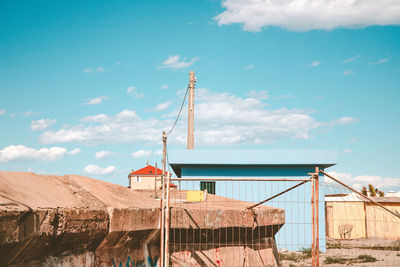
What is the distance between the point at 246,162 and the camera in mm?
18391

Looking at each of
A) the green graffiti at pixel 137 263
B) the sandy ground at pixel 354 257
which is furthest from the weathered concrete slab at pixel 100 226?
the sandy ground at pixel 354 257

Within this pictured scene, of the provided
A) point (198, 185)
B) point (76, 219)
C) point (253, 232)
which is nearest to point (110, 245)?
point (76, 219)

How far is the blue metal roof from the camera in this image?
18.4 metres

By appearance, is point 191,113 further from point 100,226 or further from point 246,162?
point 100,226

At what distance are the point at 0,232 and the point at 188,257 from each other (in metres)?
3.65

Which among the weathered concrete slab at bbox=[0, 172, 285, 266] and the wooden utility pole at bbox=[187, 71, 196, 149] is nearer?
the weathered concrete slab at bbox=[0, 172, 285, 266]

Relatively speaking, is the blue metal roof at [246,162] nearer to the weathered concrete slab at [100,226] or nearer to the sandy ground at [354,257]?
the sandy ground at [354,257]

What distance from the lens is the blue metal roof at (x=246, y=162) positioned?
726 inches

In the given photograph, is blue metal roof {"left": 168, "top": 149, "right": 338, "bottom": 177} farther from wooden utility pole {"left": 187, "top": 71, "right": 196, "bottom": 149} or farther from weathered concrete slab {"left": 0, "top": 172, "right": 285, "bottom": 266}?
weathered concrete slab {"left": 0, "top": 172, "right": 285, "bottom": 266}

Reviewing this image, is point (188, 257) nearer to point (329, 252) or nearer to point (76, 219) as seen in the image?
point (76, 219)

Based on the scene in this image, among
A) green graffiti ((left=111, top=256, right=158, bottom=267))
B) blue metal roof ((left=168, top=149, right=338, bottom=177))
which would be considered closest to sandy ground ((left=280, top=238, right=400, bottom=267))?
blue metal roof ((left=168, top=149, right=338, bottom=177))

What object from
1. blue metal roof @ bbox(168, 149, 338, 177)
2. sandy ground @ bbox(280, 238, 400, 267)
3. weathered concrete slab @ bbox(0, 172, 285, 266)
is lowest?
sandy ground @ bbox(280, 238, 400, 267)

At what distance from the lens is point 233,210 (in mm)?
6605

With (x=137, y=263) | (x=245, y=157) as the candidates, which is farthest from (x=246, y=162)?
(x=137, y=263)
